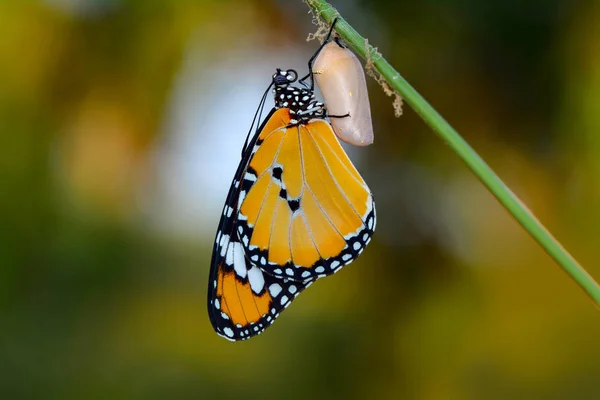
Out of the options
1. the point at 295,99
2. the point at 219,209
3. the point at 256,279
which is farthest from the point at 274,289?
the point at 219,209

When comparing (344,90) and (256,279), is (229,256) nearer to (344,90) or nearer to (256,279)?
(256,279)

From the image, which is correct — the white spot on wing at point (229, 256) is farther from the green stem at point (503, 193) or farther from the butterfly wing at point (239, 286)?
the green stem at point (503, 193)

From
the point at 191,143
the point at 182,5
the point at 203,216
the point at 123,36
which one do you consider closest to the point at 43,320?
the point at 203,216

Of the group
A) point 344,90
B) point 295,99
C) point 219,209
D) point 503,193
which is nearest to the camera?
point 503,193

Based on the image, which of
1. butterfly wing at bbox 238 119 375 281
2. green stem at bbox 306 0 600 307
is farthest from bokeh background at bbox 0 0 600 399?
green stem at bbox 306 0 600 307

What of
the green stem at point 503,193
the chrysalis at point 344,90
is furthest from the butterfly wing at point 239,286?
the green stem at point 503,193

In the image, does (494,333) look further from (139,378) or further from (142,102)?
(142,102)
